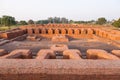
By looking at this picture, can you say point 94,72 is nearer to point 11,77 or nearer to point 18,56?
point 11,77

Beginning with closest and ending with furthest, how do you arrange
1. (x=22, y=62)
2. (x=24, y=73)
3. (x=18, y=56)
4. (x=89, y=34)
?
1. (x=24, y=73)
2. (x=22, y=62)
3. (x=18, y=56)
4. (x=89, y=34)

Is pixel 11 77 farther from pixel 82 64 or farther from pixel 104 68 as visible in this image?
pixel 104 68

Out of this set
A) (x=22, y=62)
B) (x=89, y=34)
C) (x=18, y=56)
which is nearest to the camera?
(x=22, y=62)

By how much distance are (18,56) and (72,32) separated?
19.8 m

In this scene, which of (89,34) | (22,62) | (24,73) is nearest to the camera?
(24,73)

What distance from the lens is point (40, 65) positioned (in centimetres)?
313

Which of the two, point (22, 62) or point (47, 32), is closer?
point (22, 62)

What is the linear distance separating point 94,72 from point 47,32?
21.4m

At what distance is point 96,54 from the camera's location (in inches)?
183

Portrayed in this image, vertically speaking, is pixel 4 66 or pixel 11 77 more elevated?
pixel 4 66

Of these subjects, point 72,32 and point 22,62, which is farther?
point 72,32

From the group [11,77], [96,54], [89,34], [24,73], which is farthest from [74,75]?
[89,34]

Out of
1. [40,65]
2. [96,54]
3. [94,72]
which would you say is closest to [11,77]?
[40,65]

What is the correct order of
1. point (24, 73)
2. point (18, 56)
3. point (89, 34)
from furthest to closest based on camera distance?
point (89, 34) → point (18, 56) → point (24, 73)
